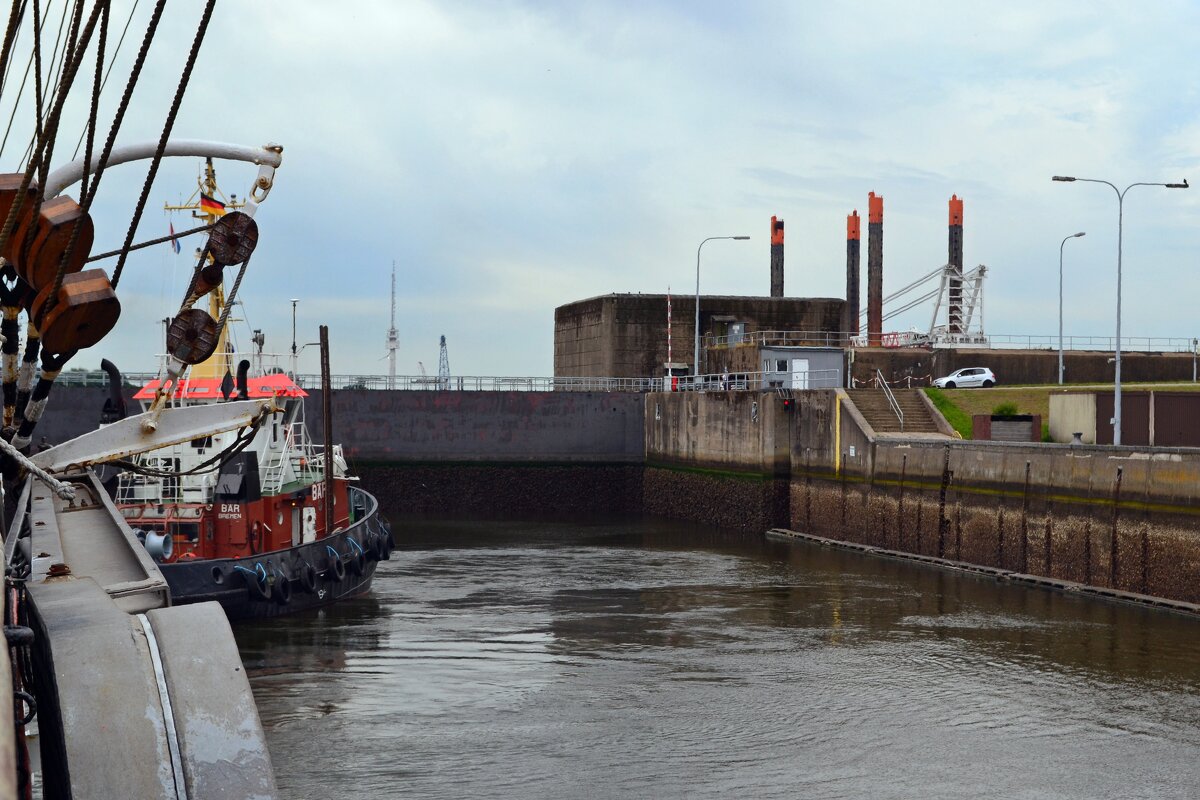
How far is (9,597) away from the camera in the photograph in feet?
18.0

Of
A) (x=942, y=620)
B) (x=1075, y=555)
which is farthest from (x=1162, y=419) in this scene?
(x=942, y=620)

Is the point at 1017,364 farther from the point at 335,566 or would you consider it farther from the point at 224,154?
the point at 224,154

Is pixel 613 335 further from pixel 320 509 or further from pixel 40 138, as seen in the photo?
pixel 40 138

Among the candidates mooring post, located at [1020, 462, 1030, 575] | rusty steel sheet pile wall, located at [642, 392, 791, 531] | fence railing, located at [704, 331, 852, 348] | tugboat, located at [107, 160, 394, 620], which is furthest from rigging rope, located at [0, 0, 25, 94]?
fence railing, located at [704, 331, 852, 348]

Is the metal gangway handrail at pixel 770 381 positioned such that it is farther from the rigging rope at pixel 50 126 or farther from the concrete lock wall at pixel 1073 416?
the rigging rope at pixel 50 126

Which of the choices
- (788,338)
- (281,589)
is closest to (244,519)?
(281,589)

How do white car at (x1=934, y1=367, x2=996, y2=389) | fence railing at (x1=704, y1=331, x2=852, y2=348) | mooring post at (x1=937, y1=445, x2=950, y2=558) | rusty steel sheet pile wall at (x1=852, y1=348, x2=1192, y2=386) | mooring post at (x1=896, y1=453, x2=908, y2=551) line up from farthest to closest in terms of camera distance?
1. fence railing at (x1=704, y1=331, x2=852, y2=348)
2. rusty steel sheet pile wall at (x1=852, y1=348, x2=1192, y2=386)
3. white car at (x1=934, y1=367, x2=996, y2=389)
4. mooring post at (x1=896, y1=453, x2=908, y2=551)
5. mooring post at (x1=937, y1=445, x2=950, y2=558)

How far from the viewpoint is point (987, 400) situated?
36.8 m

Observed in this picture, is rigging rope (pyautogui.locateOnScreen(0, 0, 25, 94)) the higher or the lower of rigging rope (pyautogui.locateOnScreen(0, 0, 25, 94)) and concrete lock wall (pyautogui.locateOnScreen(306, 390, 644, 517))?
the higher

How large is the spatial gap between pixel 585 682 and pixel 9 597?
12485 mm

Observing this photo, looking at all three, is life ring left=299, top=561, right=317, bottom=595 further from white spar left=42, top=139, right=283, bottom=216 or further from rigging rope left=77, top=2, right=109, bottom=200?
rigging rope left=77, top=2, right=109, bottom=200

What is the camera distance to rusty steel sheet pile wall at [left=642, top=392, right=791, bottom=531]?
37312mm

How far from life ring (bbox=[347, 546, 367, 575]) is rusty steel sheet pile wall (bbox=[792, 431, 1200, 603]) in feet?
43.9

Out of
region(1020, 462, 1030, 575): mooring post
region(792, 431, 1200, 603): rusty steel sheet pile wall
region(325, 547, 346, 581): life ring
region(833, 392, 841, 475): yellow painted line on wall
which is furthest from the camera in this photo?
region(833, 392, 841, 475): yellow painted line on wall
